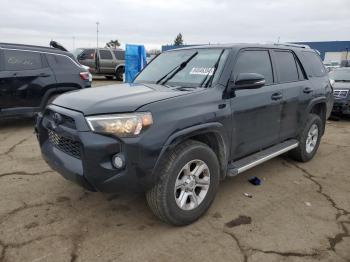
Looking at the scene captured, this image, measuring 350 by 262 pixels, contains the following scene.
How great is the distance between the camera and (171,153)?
3.07 m

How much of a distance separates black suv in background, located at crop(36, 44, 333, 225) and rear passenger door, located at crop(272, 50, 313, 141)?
2cm

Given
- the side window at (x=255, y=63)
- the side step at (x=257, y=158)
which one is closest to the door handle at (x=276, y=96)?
the side window at (x=255, y=63)

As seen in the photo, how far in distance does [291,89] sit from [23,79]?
529 centimetres

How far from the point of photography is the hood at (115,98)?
2.96 metres

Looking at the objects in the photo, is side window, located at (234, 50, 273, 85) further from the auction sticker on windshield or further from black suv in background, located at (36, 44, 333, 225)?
the auction sticker on windshield

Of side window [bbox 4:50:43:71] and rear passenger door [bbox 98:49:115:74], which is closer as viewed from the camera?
side window [bbox 4:50:43:71]

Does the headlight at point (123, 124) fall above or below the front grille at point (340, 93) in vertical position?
above

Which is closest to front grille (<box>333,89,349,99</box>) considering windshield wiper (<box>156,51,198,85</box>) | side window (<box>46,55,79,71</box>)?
windshield wiper (<box>156,51,198,85</box>)

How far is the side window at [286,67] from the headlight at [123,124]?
2.45 metres

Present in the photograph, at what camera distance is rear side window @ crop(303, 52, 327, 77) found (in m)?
5.34

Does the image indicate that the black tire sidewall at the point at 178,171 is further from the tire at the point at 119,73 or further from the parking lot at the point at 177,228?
the tire at the point at 119,73

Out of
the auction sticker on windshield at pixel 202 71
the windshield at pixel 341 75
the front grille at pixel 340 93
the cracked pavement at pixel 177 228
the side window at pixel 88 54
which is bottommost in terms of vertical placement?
the cracked pavement at pixel 177 228

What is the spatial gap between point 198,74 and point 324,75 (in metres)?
2.96

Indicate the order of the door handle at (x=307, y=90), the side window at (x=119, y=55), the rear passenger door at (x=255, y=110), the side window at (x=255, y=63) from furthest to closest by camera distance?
the side window at (x=119, y=55), the door handle at (x=307, y=90), the side window at (x=255, y=63), the rear passenger door at (x=255, y=110)
